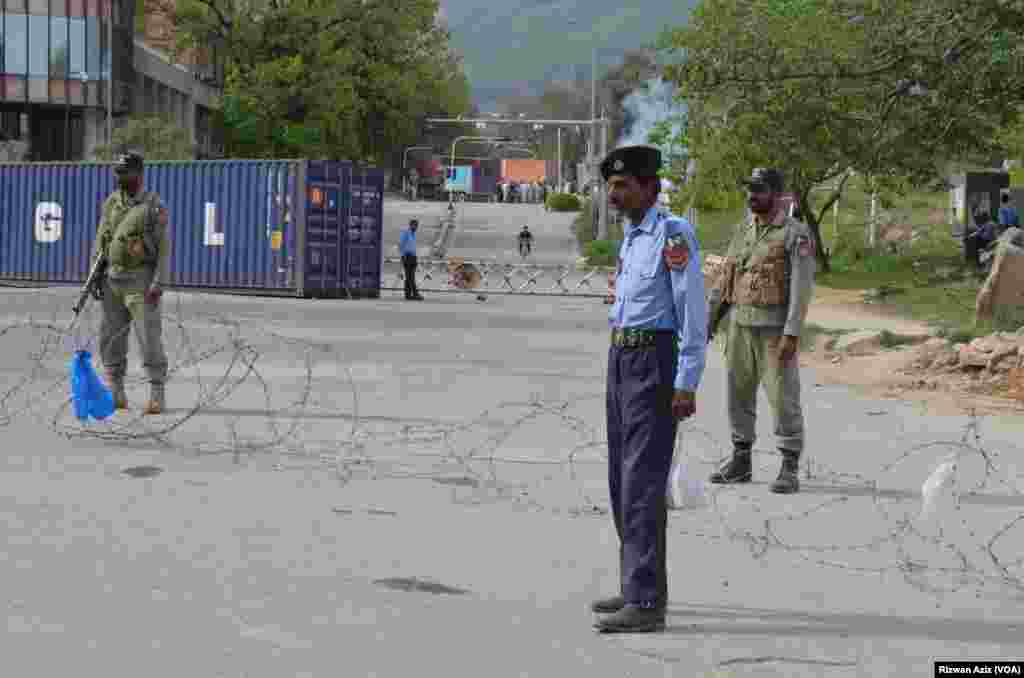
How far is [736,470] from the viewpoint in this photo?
9586 millimetres

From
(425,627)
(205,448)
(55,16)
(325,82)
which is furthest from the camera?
(55,16)

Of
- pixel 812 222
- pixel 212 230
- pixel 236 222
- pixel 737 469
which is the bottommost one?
pixel 737 469

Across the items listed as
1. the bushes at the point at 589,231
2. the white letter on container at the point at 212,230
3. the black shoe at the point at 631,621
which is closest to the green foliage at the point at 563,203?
the bushes at the point at 589,231

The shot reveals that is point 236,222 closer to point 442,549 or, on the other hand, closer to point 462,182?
point 442,549

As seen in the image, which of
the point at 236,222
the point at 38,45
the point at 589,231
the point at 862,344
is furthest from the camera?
the point at 589,231

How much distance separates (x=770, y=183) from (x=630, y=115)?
89.9ft

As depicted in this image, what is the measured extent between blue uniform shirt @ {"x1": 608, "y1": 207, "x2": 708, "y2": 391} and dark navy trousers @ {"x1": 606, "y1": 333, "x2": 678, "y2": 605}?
82mm

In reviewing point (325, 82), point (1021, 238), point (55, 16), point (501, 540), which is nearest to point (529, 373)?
point (501, 540)

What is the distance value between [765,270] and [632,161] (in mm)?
3522

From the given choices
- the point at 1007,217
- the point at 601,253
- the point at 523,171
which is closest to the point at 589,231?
the point at 601,253

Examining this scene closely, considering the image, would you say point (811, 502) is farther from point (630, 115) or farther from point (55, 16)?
point (55, 16)

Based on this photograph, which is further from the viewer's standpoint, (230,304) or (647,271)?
(230,304)

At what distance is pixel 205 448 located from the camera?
1038 cm

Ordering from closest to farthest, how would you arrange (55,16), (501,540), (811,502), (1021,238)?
1. (501,540)
2. (811,502)
3. (1021,238)
4. (55,16)
